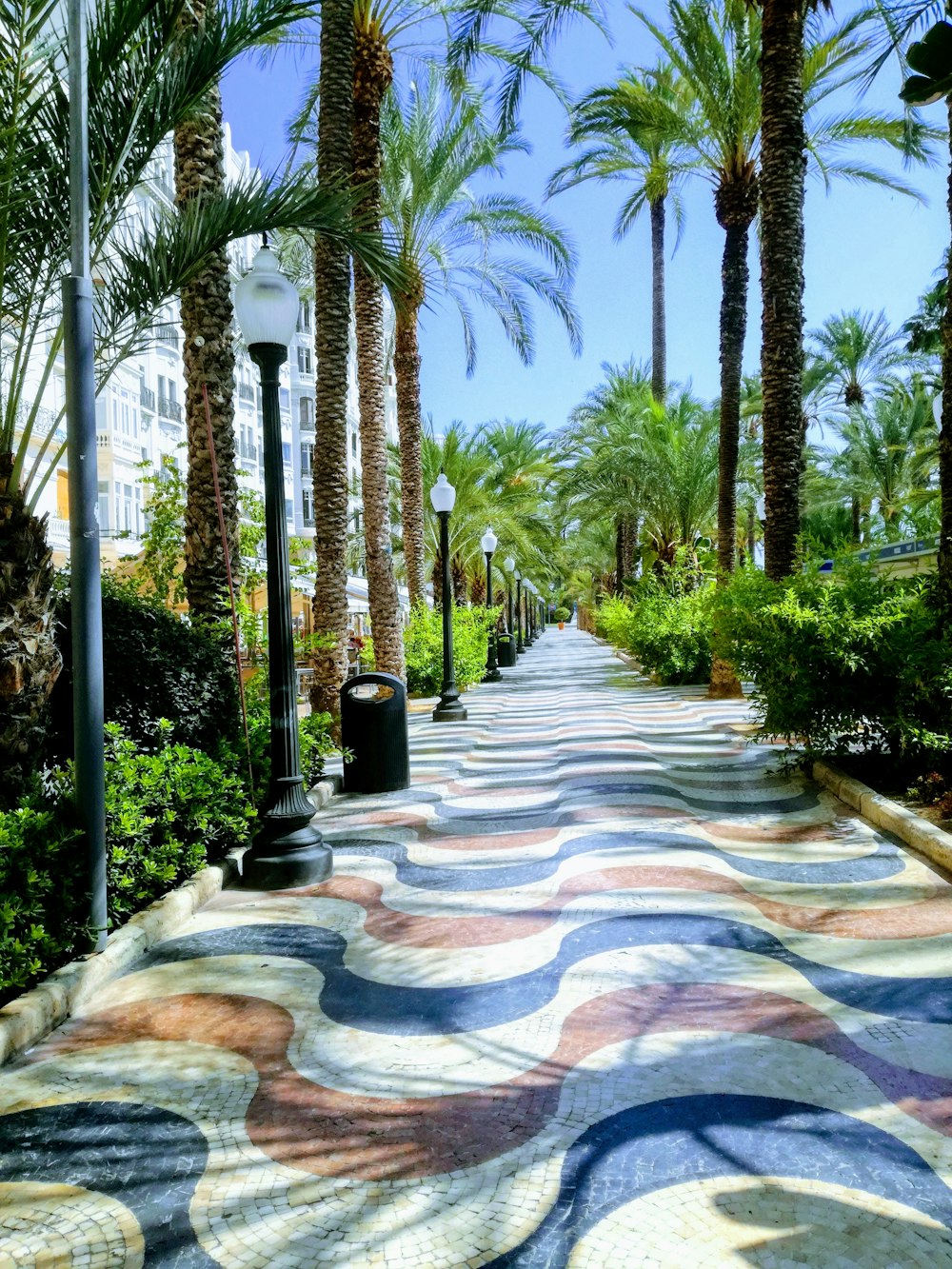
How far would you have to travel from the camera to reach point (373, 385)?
1441 cm

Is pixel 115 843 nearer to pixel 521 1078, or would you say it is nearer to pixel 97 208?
pixel 521 1078

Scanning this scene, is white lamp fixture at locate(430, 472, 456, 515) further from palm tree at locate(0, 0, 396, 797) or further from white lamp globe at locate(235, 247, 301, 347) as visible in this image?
white lamp globe at locate(235, 247, 301, 347)

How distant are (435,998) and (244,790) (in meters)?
3.08

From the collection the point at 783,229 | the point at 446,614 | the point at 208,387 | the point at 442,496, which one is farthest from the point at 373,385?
the point at 208,387

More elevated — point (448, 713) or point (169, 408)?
point (169, 408)

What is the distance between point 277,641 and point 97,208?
258cm

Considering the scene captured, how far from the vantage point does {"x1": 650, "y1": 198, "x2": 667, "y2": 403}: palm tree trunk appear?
2861cm

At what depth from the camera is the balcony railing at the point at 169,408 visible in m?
39.2

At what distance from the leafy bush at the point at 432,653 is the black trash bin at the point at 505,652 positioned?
32.2 ft

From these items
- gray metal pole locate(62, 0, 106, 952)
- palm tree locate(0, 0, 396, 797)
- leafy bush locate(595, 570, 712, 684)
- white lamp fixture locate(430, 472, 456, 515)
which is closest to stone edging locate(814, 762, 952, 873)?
gray metal pole locate(62, 0, 106, 952)

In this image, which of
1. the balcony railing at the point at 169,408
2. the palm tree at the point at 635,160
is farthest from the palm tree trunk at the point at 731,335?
the balcony railing at the point at 169,408

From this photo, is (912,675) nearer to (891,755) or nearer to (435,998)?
(891,755)

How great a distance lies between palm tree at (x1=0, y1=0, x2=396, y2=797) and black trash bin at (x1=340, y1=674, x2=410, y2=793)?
3.38 m

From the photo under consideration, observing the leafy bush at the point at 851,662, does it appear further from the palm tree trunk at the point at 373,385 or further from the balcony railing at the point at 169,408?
the balcony railing at the point at 169,408
